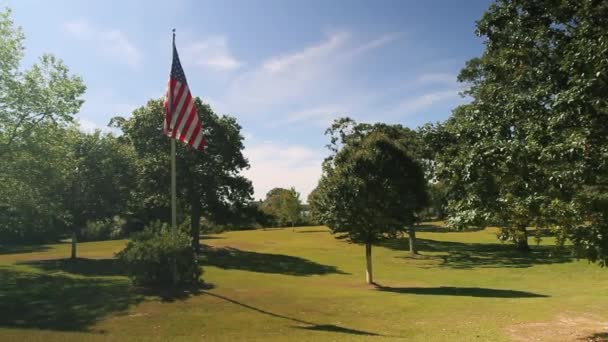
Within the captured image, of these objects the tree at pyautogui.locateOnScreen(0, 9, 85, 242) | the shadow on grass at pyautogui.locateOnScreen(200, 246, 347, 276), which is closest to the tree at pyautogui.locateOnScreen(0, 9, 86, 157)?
the tree at pyautogui.locateOnScreen(0, 9, 85, 242)

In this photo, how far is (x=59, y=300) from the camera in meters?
17.7

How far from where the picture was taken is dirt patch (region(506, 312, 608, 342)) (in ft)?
42.4

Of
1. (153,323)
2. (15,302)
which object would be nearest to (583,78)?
(153,323)

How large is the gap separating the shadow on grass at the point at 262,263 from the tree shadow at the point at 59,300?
466 inches

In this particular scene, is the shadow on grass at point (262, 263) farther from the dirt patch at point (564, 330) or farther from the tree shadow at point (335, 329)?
the dirt patch at point (564, 330)

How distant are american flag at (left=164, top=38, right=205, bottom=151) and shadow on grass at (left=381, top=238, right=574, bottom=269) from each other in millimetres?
25557

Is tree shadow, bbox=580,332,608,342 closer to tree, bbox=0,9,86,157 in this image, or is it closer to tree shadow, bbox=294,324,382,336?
tree shadow, bbox=294,324,382,336

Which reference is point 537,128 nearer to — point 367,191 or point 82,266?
point 367,191

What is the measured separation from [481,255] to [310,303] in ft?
104

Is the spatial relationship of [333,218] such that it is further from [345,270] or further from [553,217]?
[553,217]

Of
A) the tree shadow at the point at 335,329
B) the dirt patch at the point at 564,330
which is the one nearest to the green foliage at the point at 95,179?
the tree shadow at the point at 335,329

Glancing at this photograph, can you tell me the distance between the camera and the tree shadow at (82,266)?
27438 mm

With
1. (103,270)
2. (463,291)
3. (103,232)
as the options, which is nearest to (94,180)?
(103,270)

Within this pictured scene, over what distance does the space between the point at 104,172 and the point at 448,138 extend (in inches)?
1164
